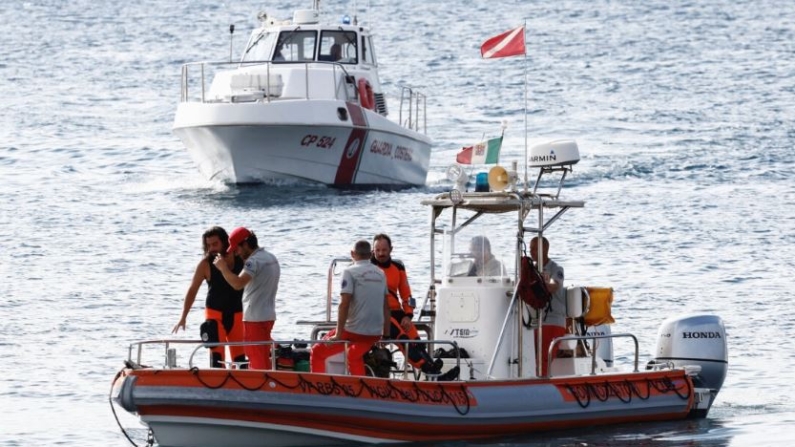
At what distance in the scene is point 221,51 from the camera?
62.6 m

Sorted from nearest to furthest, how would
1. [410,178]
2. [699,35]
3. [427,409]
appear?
[427,409] < [410,178] < [699,35]

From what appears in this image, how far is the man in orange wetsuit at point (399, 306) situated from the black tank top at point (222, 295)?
1265mm

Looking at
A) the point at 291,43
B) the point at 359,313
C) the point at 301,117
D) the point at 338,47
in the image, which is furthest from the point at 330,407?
the point at 338,47

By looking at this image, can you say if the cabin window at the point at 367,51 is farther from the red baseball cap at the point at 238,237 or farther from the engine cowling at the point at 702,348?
the red baseball cap at the point at 238,237

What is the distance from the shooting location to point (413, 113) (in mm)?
42656

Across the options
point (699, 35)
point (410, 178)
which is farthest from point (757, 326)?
point (699, 35)

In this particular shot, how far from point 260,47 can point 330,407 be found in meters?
18.9

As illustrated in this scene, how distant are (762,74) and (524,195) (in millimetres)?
38226

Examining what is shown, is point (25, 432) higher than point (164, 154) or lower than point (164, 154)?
lower

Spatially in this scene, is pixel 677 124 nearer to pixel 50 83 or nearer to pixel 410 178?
pixel 410 178

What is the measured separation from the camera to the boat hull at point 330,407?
1270 centimetres

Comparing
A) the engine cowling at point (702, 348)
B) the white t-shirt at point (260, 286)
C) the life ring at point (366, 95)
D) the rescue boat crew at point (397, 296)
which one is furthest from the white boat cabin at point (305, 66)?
the white t-shirt at point (260, 286)

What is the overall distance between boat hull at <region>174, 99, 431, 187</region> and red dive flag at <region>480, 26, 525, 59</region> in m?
14.1

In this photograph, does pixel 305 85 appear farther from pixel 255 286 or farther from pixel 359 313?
pixel 359 313
